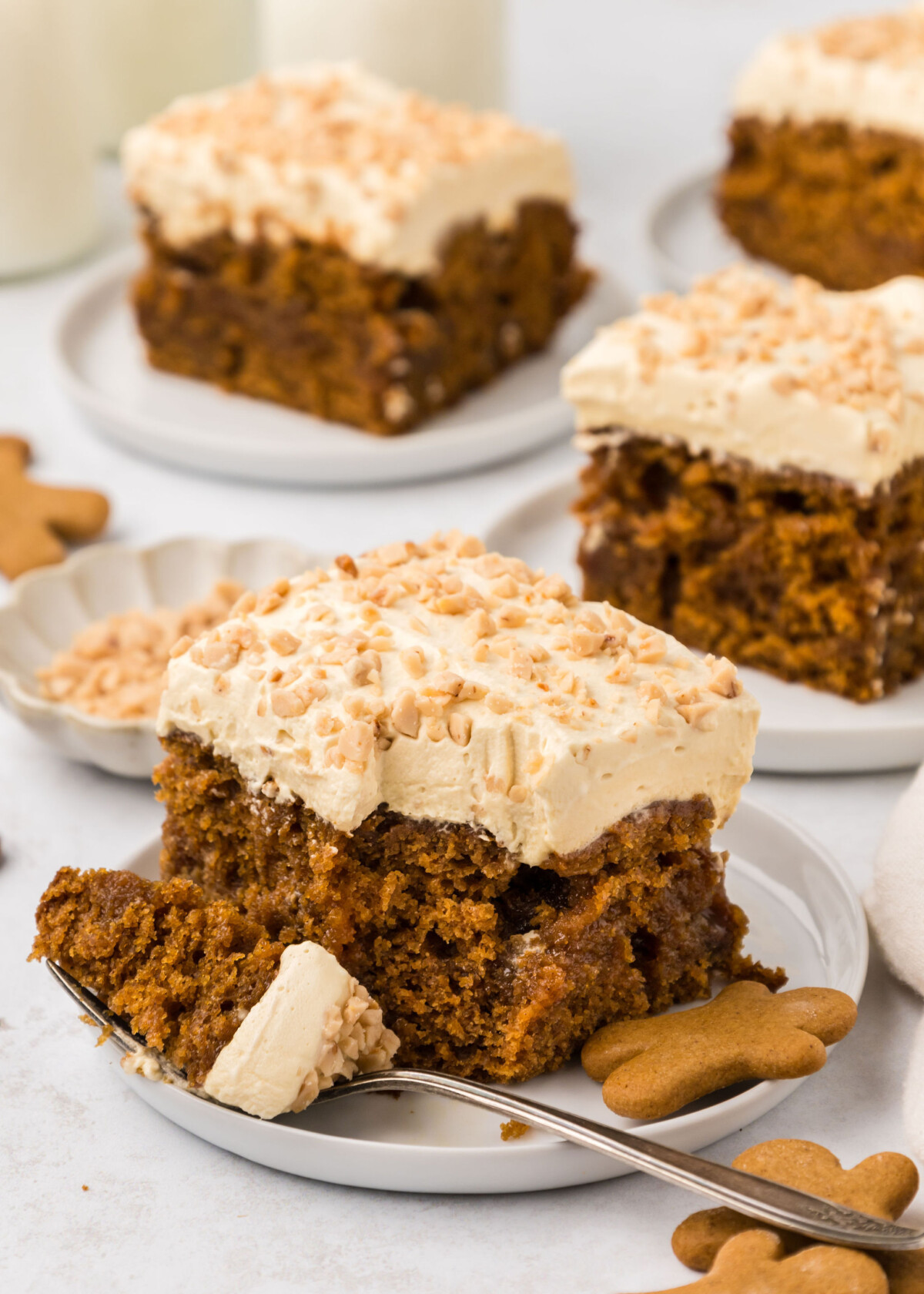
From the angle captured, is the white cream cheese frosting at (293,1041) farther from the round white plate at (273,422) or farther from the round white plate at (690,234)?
the round white plate at (690,234)

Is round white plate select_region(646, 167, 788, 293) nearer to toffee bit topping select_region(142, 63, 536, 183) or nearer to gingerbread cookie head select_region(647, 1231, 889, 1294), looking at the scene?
toffee bit topping select_region(142, 63, 536, 183)

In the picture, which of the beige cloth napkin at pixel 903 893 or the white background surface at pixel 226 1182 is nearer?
the white background surface at pixel 226 1182

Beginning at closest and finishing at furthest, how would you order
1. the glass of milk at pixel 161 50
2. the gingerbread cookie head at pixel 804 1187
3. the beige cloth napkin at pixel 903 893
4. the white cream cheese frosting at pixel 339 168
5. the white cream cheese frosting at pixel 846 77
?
the gingerbread cookie head at pixel 804 1187 < the beige cloth napkin at pixel 903 893 < the white cream cheese frosting at pixel 339 168 < the white cream cheese frosting at pixel 846 77 < the glass of milk at pixel 161 50

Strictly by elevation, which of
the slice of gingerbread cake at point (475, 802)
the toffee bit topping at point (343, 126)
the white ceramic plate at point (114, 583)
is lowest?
the white ceramic plate at point (114, 583)

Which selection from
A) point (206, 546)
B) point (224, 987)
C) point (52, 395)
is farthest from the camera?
point (52, 395)

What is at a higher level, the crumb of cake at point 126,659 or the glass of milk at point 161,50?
the glass of milk at point 161,50

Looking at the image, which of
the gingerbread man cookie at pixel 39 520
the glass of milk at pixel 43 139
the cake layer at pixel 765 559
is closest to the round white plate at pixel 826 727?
the cake layer at pixel 765 559

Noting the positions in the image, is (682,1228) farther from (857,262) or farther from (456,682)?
(857,262)

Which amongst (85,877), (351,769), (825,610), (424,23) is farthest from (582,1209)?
(424,23)
